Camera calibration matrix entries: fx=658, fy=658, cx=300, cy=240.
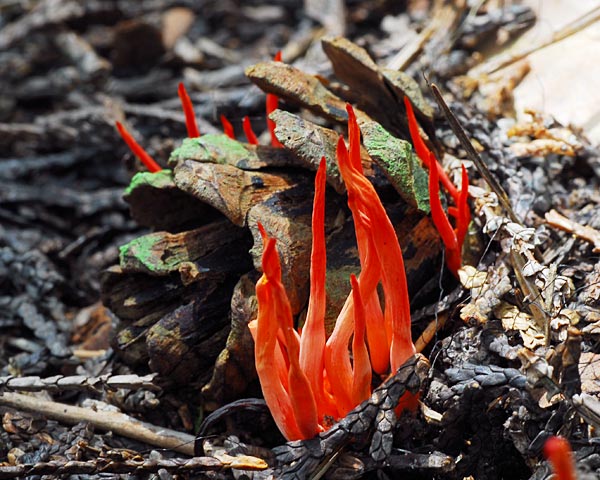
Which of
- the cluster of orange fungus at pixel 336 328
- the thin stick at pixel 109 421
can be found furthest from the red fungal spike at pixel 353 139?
the thin stick at pixel 109 421

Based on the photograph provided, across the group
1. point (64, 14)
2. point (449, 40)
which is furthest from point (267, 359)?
point (64, 14)

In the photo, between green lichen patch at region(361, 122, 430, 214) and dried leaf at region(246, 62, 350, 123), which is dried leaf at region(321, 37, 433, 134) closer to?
dried leaf at region(246, 62, 350, 123)

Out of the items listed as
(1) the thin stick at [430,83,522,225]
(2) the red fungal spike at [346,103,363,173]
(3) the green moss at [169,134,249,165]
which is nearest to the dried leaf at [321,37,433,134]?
(1) the thin stick at [430,83,522,225]

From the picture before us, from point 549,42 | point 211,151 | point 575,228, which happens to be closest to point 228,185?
point 211,151

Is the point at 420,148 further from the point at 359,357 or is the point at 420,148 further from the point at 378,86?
the point at 359,357

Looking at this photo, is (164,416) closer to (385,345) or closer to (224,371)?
(224,371)
